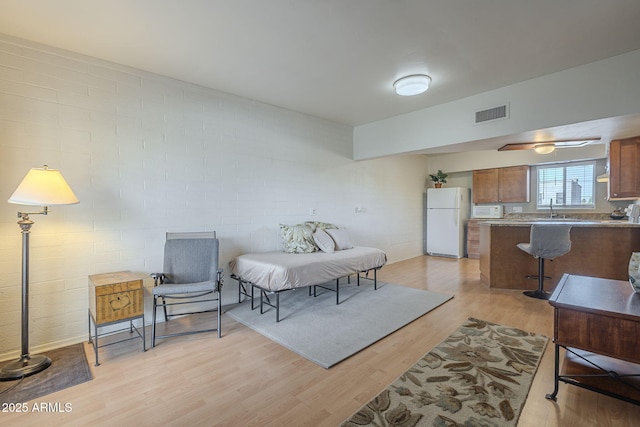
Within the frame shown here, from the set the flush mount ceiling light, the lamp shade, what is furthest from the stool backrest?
the lamp shade

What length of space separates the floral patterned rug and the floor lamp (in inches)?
96.8

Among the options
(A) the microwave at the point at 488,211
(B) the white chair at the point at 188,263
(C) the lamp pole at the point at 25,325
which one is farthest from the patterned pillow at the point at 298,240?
(A) the microwave at the point at 488,211

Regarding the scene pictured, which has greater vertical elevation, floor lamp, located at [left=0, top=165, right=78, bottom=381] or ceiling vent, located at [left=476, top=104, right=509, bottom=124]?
ceiling vent, located at [left=476, top=104, right=509, bottom=124]

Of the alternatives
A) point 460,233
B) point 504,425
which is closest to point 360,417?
point 504,425

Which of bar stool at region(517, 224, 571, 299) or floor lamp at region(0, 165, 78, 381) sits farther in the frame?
bar stool at region(517, 224, 571, 299)

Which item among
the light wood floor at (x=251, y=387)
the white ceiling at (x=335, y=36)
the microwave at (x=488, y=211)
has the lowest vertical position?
the light wood floor at (x=251, y=387)

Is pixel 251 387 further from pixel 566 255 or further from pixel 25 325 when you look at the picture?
pixel 566 255

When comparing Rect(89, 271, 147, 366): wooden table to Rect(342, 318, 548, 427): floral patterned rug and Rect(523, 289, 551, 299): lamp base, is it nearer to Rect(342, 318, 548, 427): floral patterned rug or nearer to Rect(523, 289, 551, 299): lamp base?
Rect(342, 318, 548, 427): floral patterned rug

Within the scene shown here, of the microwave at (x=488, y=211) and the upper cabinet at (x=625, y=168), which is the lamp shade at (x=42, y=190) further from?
the microwave at (x=488, y=211)

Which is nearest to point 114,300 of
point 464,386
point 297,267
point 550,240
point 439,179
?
point 297,267

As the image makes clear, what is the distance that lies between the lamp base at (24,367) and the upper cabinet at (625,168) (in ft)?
22.2

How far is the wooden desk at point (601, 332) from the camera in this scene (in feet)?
5.23

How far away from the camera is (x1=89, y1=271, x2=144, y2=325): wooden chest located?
7.51ft

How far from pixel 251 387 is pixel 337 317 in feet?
4.49
